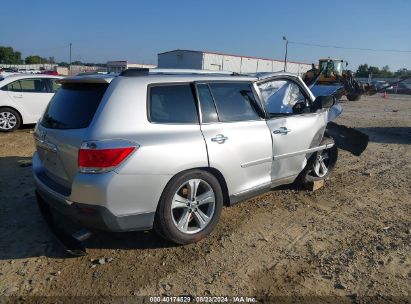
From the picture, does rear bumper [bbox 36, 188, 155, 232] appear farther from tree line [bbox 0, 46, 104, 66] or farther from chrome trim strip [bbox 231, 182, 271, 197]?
tree line [bbox 0, 46, 104, 66]

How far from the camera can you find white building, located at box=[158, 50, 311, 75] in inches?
1932

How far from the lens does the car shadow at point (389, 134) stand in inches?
399

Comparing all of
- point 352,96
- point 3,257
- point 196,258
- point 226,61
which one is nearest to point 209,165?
point 196,258

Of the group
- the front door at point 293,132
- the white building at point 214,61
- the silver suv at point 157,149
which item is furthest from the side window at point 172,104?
the white building at point 214,61

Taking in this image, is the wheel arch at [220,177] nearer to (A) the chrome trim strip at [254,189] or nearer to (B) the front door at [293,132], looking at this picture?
(A) the chrome trim strip at [254,189]

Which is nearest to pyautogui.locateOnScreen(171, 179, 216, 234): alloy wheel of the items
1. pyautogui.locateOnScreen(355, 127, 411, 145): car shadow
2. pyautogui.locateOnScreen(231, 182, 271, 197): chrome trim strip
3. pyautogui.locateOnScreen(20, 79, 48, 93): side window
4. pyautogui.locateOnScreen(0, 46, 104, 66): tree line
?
pyautogui.locateOnScreen(231, 182, 271, 197): chrome trim strip

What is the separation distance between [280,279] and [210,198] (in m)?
1.04

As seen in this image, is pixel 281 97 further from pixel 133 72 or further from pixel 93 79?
pixel 93 79

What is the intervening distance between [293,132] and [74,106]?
2587 mm

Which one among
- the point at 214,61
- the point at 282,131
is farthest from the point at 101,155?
the point at 214,61

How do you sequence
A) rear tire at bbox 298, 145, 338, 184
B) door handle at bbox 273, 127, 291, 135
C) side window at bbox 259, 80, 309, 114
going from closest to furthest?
door handle at bbox 273, 127, 291, 135
rear tire at bbox 298, 145, 338, 184
side window at bbox 259, 80, 309, 114

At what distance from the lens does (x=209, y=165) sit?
3734 millimetres

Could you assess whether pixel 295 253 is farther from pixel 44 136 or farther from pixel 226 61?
pixel 226 61

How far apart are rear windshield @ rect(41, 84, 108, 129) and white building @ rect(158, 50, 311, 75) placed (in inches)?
1660
